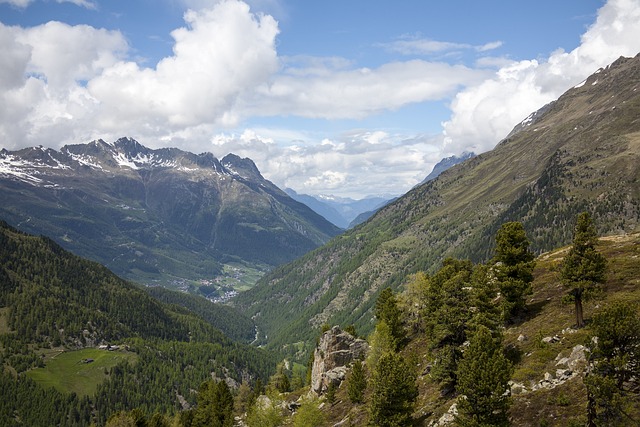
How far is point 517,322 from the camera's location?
73.8 m

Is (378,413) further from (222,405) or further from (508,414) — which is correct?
(222,405)

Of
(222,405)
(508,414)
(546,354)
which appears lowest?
(222,405)

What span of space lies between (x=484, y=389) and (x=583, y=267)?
24665 millimetres

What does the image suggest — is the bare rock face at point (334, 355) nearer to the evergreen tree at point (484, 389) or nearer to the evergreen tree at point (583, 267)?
the evergreen tree at point (583, 267)

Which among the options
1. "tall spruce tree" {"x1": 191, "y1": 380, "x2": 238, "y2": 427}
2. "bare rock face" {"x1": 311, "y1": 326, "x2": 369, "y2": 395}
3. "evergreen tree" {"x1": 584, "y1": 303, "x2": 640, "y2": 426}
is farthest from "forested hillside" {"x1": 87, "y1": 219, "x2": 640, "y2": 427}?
"tall spruce tree" {"x1": 191, "y1": 380, "x2": 238, "y2": 427}

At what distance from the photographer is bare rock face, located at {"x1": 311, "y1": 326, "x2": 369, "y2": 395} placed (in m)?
119

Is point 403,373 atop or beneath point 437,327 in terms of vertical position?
beneath

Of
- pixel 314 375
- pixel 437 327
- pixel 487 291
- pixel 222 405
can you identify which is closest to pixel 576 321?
pixel 487 291

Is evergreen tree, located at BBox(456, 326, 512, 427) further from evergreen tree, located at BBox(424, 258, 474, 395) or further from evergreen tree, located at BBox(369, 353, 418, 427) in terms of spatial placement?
evergreen tree, located at BBox(424, 258, 474, 395)

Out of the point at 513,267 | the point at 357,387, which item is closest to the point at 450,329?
the point at 513,267

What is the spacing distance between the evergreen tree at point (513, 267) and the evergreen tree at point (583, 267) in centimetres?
984

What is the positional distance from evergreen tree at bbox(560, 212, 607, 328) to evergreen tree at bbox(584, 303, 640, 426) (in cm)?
1734

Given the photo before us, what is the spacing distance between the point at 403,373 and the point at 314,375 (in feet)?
243

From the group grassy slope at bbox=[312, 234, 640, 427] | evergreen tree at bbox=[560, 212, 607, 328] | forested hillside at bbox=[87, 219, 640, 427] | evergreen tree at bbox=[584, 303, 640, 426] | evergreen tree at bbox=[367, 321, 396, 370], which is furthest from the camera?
evergreen tree at bbox=[367, 321, 396, 370]
